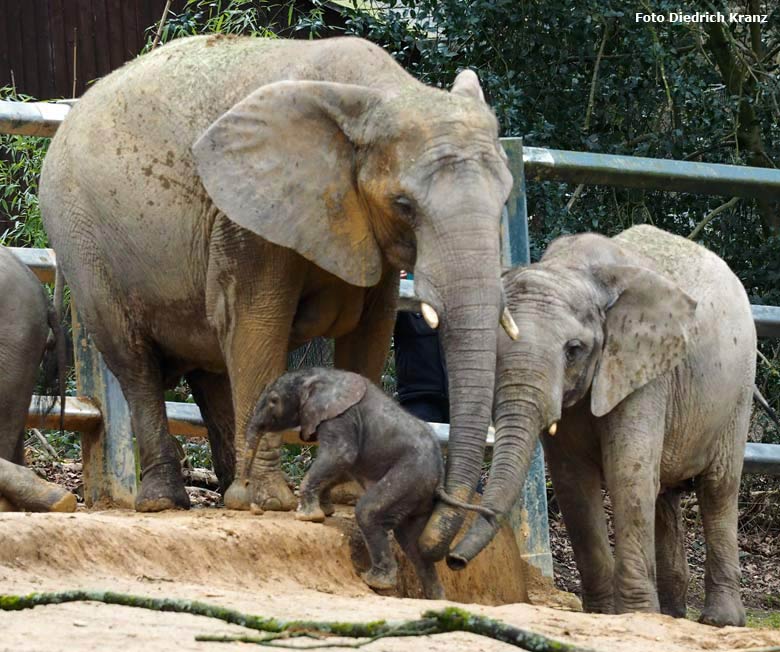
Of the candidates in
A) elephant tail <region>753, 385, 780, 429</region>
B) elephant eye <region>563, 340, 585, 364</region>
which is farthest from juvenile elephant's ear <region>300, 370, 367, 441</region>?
elephant tail <region>753, 385, 780, 429</region>

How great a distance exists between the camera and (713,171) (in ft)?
27.8

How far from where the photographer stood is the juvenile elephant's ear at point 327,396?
6461mm

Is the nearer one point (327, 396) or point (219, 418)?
point (327, 396)

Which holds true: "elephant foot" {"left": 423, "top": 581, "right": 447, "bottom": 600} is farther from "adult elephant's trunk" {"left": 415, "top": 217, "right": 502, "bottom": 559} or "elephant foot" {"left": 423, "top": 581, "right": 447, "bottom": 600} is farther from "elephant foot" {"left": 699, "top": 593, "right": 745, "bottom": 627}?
"elephant foot" {"left": 699, "top": 593, "right": 745, "bottom": 627}

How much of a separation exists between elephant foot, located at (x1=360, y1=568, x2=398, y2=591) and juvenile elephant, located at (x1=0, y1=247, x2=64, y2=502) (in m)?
1.78

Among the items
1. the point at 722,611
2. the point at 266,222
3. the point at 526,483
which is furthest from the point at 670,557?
the point at 266,222

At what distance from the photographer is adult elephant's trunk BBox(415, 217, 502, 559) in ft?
20.0

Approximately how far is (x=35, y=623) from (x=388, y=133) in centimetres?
268

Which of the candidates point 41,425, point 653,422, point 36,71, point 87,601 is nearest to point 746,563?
point 653,422

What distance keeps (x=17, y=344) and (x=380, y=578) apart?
1.98m

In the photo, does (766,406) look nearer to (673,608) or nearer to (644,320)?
(673,608)

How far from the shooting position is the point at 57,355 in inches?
306

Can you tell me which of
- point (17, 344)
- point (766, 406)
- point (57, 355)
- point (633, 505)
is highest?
point (17, 344)

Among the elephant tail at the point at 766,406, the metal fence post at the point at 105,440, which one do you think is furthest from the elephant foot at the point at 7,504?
the elephant tail at the point at 766,406
